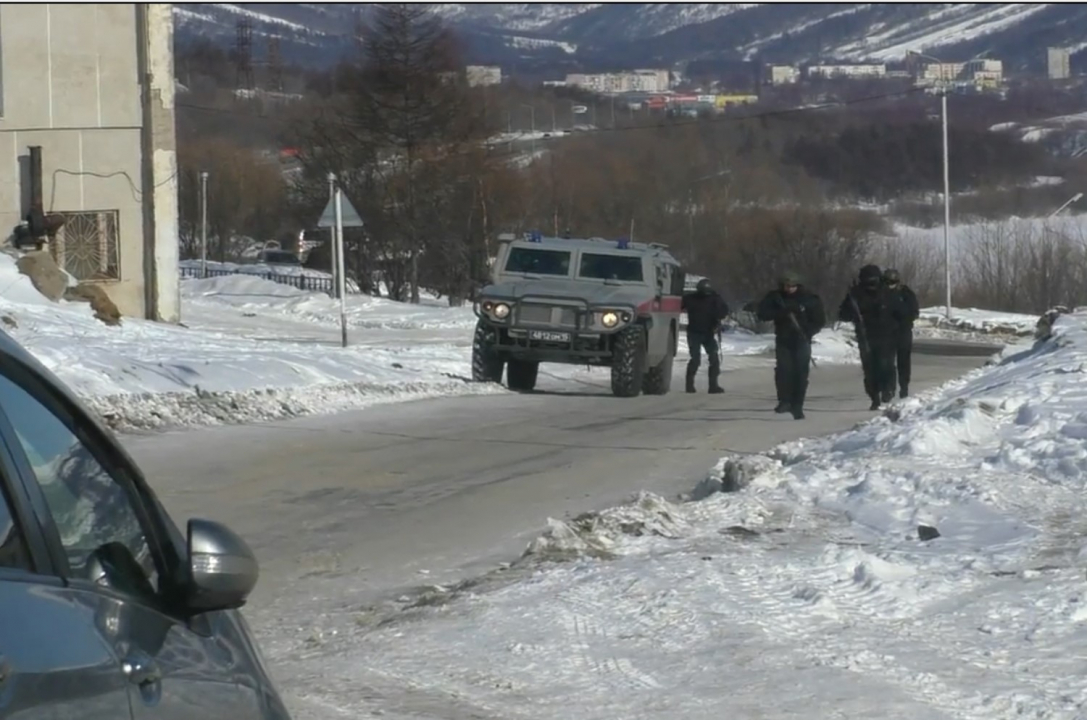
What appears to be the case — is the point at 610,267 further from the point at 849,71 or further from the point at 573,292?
the point at 849,71

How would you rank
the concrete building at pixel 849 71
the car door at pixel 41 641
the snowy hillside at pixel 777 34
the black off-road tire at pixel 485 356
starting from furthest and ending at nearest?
the snowy hillside at pixel 777 34, the concrete building at pixel 849 71, the black off-road tire at pixel 485 356, the car door at pixel 41 641

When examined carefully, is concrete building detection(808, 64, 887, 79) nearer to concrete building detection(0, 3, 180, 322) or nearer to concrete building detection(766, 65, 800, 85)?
concrete building detection(766, 65, 800, 85)

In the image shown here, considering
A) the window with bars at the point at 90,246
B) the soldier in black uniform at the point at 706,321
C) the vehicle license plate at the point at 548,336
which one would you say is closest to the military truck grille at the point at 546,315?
the vehicle license plate at the point at 548,336

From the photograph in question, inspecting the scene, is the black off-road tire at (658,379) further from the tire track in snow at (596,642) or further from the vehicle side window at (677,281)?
the tire track in snow at (596,642)

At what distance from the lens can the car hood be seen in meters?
21.4

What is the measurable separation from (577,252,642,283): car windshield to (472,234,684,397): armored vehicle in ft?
0.04

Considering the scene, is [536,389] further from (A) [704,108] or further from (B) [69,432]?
(A) [704,108]

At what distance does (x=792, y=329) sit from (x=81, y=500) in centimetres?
1481

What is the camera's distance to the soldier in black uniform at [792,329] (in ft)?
58.1

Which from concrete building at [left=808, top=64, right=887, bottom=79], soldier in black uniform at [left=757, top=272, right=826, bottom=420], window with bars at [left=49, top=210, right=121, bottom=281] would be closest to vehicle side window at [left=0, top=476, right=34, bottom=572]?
soldier in black uniform at [left=757, top=272, right=826, bottom=420]

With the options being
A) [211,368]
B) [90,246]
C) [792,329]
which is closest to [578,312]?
[792,329]

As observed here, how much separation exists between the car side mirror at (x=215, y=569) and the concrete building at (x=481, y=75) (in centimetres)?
5834

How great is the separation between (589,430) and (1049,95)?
10554cm

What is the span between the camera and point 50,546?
307 cm
